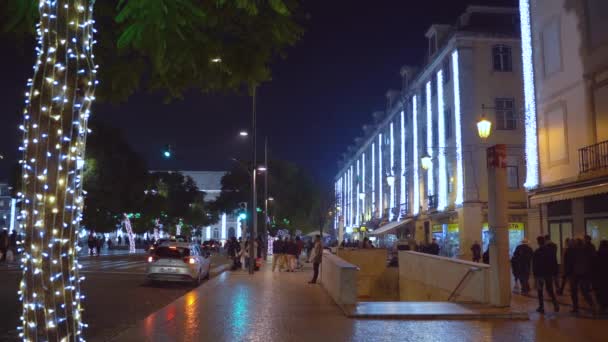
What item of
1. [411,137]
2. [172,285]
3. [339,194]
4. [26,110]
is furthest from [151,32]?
[339,194]

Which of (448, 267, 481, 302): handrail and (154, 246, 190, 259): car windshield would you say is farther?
(154, 246, 190, 259): car windshield

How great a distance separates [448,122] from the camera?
1368 inches

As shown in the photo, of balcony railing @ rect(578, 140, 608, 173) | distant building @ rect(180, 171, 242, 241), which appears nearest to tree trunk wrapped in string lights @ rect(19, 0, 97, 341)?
balcony railing @ rect(578, 140, 608, 173)

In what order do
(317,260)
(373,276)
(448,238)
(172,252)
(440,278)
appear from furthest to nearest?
(448,238)
(373,276)
(172,252)
(317,260)
(440,278)

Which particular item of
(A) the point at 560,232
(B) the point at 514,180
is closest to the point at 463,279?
(A) the point at 560,232

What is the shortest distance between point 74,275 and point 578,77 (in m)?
18.2

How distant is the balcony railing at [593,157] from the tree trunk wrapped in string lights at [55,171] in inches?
633

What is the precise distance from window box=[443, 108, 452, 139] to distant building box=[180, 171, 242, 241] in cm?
9871

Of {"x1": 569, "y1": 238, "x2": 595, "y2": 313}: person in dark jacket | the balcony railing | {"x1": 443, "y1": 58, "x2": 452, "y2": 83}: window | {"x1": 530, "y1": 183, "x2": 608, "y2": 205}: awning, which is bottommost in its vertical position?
{"x1": 569, "y1": 238, "x2": 595, "y2": 313}: person in dark jacket

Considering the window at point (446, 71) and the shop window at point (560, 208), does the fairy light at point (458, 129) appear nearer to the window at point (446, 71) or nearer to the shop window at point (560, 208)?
the window at point (446, 71)

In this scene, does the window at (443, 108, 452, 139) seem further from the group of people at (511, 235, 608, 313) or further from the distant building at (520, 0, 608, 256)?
the group of people at (511, 235, 608, 313)

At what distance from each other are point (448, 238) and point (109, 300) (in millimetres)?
23668

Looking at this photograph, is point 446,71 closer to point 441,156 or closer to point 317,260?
point 441,156

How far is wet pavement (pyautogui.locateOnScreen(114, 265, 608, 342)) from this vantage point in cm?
966
